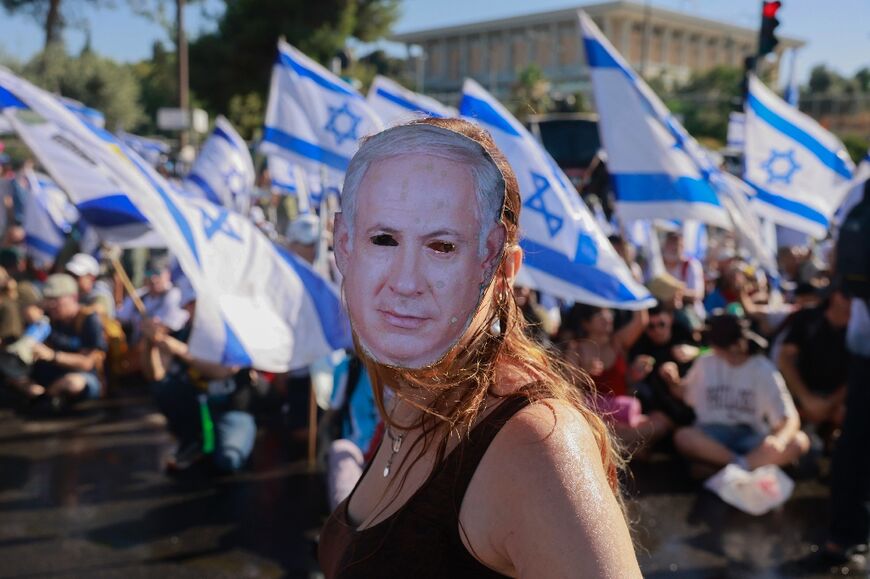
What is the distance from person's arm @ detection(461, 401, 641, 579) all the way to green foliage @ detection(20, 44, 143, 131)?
120ft

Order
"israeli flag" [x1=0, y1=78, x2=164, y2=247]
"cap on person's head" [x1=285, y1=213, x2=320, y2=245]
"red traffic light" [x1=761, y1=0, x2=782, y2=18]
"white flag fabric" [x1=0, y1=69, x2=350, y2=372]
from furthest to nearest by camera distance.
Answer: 1. "red traffic light" [x1=761, y1=0, x2=782, y2=18]
2. "cap on person's head" [x1=285, y1=213, x2=320, y2=245]
3. "israeli flag" [x1=0, y1=78, x2=164, y2=247]
4. "white flag fabric" [x1=0, y1=69, x2=350, y2=372]

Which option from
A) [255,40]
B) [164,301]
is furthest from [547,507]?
[255,40]

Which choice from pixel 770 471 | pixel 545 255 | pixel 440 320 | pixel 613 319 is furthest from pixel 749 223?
pixel 440 320

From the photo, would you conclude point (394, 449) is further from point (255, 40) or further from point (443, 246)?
point (255, 40)

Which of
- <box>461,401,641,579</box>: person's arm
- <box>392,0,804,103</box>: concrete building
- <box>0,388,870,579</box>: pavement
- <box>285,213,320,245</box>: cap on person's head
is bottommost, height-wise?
<box>0,388,870,579</box>: pavement

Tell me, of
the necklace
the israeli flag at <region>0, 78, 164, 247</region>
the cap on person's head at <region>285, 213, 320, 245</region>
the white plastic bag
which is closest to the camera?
the necklace

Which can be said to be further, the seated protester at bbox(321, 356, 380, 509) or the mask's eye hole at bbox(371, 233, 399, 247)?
the seated protester at bbox(321, 356, 380, 509)

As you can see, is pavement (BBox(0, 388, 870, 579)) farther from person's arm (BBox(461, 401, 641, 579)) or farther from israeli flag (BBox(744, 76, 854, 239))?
person's arm (BBox(461, 401, 641, 579))

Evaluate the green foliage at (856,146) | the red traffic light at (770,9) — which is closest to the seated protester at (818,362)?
the red traffic light at (770,9)

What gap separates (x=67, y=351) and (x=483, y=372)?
268 inches

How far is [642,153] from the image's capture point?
6.17 m

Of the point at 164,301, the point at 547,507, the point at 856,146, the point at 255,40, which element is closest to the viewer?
the point at 547,507

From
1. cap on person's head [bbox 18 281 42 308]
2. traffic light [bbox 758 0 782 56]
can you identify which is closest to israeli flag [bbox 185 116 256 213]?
cap on person's head [bbox 18 281 42 308]

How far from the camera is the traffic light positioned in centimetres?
1015
